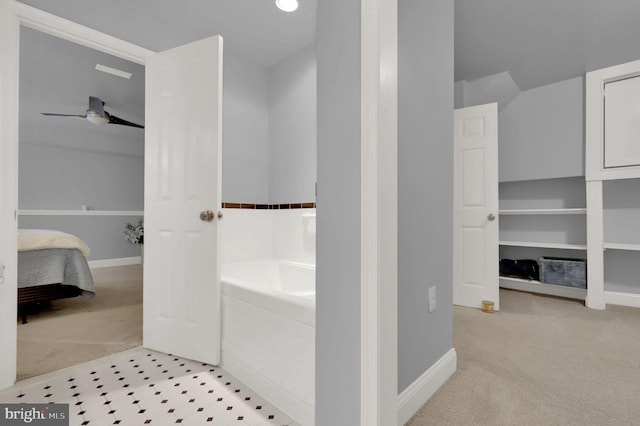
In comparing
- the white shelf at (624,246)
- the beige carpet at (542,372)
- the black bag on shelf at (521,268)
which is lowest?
the beige carpet at (542,372)

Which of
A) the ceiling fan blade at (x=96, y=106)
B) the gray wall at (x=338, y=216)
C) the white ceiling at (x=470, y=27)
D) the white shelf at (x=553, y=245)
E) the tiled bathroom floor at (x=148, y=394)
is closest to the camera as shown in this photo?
the gray wall at (x=338, y=216)

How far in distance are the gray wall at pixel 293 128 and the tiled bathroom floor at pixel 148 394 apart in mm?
1616

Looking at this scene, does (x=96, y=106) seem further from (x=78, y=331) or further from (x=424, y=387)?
(x=424, y=387)

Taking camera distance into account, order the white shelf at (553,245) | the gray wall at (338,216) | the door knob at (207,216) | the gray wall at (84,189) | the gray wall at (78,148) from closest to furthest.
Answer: the gray wall at (338,216), the door knob at (207,216), the white shelf at (553,245), the gray wall at (78,148), the gray wall at (84,189)

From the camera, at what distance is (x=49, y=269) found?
270 cm

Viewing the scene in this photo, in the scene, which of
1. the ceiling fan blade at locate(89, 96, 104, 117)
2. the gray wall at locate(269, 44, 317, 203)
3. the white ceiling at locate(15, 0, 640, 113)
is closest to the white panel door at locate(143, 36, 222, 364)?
the white ceiling at locate(15, 0, 640, 113)

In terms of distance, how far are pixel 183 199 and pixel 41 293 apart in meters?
1.95

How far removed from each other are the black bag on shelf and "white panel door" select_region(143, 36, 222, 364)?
336 centimetres

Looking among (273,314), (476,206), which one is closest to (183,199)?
(273,314)

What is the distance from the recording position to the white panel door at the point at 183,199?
1.87m

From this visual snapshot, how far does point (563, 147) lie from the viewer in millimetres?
3193

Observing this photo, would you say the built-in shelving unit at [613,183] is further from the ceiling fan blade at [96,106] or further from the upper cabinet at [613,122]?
the ceiling fan blade at [96,106]

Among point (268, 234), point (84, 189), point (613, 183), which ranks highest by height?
point (84, 189)

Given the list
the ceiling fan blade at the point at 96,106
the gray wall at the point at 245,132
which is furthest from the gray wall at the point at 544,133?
the ceiling fan blade at the point at 96,106
